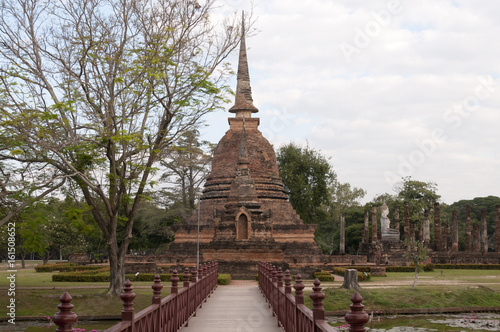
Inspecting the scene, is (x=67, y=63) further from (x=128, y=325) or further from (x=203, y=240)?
(x=203, y=240)

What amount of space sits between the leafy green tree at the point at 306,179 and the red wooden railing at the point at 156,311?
4258cm

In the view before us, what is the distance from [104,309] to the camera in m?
16.5

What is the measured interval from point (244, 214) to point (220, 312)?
18.6 meters

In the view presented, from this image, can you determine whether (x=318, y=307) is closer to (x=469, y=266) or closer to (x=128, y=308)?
(x=128, y=308)

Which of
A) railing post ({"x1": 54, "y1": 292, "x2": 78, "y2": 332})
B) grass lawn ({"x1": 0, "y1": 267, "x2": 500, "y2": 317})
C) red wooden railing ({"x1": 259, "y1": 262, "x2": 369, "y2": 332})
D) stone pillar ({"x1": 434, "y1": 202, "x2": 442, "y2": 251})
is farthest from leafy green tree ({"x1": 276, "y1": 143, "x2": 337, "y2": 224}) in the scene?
railing post ({"x1": 54, "y1": 292, "x2": 78, "y2": 332})

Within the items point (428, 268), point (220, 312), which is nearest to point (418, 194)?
point (428, 268)

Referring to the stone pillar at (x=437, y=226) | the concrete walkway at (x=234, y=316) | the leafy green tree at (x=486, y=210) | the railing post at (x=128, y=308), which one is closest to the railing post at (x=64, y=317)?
the railing post at (x=128, y=308)

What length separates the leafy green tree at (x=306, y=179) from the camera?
56594mm

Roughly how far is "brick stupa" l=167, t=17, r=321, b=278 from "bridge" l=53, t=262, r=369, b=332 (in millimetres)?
12161

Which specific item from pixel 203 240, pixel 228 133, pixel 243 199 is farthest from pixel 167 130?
pixel 228 133

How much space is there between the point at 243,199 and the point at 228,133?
10067mm

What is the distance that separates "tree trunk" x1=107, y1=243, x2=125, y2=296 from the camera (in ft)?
60.8

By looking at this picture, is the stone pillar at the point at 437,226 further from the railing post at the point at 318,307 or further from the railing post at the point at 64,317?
the railing post at the point at 64,317

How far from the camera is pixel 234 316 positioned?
12.3m
